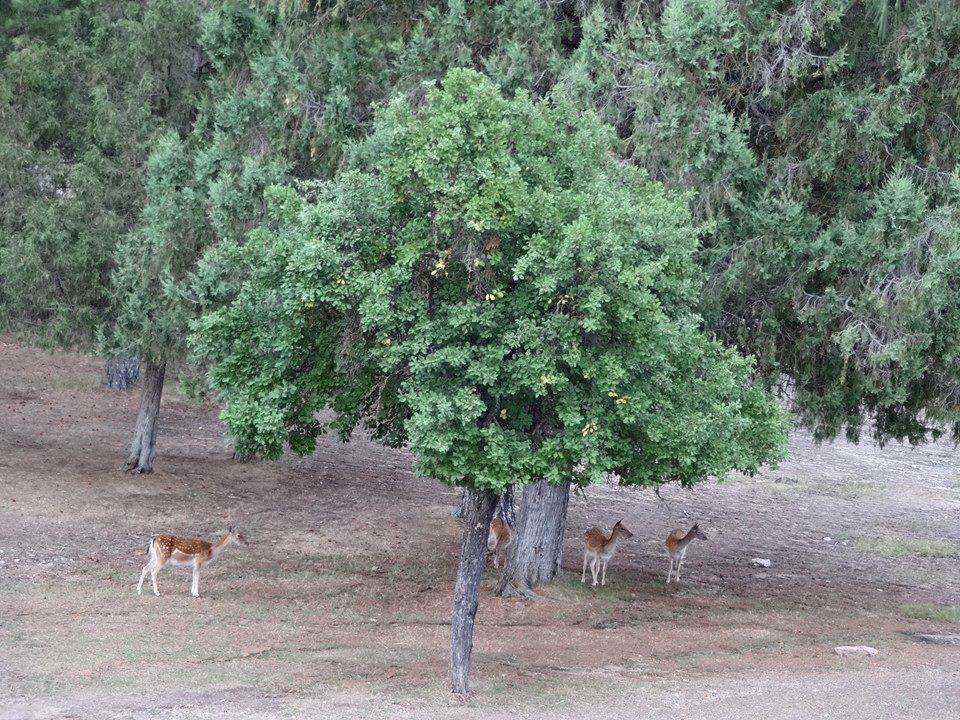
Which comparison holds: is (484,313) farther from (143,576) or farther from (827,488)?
(827,488)

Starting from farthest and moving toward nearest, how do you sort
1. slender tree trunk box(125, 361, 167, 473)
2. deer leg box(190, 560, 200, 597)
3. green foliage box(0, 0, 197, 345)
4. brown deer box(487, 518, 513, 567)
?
1. slender tree trunk box(125, 361, 167, 473)
2. green foliage box(0, 0, 197, 345)
3. brown deer box(487, 518, 513, 567)
4. deer leg box(190, 560, 200, 597)

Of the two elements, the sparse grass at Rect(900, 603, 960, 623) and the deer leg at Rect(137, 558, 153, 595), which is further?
the sparse grass at Rect(900, 603, 960, 623)

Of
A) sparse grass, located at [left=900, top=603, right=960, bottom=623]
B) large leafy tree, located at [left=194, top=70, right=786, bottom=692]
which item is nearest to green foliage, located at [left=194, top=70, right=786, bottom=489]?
large leafy tree, located at [left=194, top=70, right=786, bottom=692]

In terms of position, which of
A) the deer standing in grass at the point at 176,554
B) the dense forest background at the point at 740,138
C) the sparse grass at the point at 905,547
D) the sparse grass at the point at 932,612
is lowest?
the deer standing in grass at the point at 176,554

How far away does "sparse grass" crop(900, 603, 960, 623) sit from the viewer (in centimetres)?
1681

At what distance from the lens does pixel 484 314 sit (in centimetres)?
980

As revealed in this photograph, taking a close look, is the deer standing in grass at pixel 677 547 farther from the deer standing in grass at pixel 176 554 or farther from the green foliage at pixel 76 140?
the green foliage at pixel 76 140

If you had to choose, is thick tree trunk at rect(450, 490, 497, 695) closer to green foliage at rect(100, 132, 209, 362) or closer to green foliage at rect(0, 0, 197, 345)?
green foliage at rect(100, 132, 209, 362)

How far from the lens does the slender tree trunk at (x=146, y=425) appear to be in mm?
22359

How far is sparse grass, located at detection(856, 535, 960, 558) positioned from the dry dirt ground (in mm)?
79

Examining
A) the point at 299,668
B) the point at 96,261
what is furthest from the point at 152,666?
the point at 96,261

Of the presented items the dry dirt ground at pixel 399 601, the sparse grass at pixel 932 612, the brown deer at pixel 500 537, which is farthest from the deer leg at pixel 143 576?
the sparse grass at pixel 932 612

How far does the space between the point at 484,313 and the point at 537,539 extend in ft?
24.4

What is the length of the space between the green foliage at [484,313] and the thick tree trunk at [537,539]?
5917 mm
